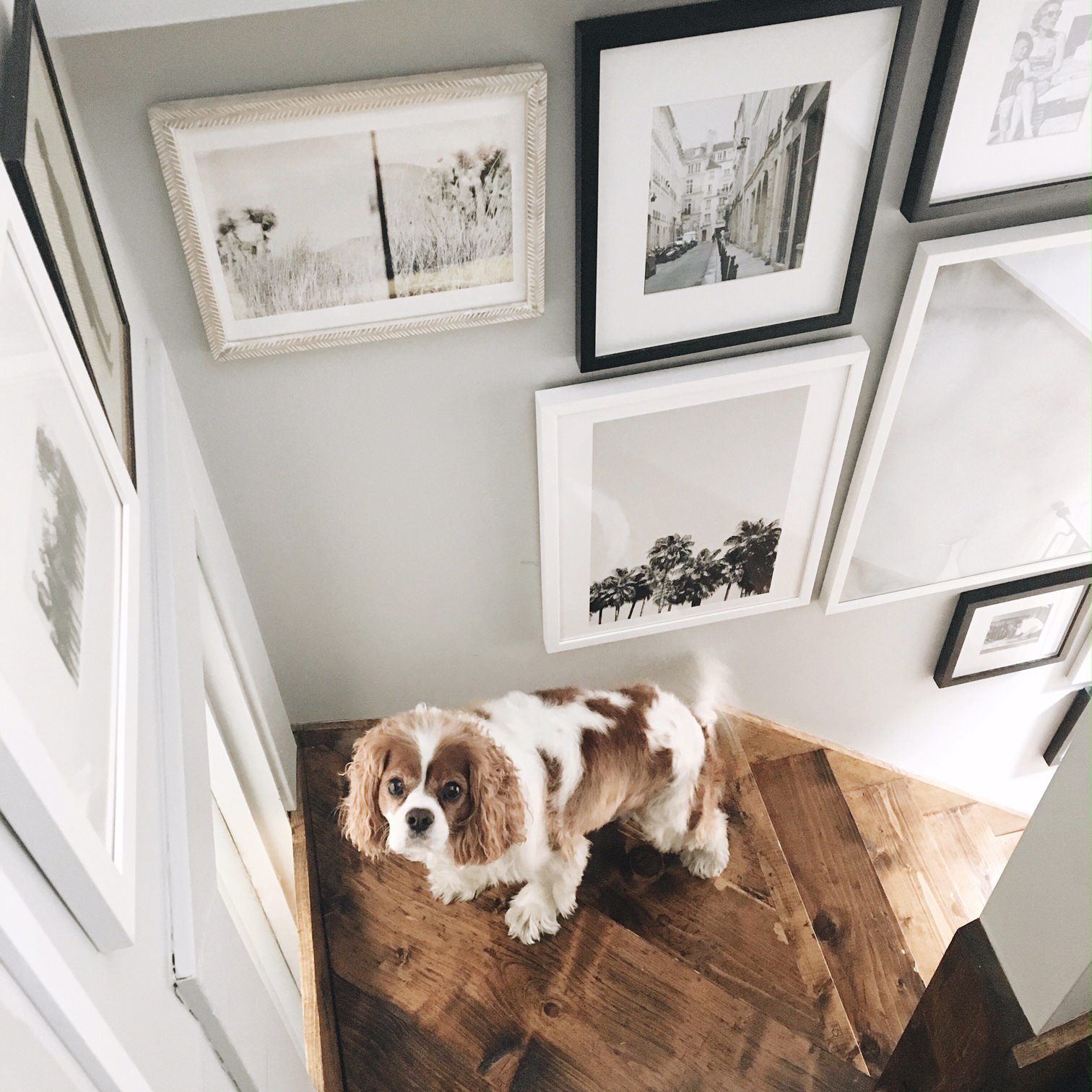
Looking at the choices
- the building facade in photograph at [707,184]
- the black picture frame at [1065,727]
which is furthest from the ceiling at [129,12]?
the black picture frame at [1065,727]

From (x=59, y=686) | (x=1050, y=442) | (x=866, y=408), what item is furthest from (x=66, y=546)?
(x=1050, y=442)

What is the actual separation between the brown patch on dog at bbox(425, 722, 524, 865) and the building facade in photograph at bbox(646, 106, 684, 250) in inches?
28.9

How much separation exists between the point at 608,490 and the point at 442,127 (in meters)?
0.65

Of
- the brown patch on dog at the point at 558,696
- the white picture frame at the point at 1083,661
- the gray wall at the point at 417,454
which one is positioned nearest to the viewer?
the gray wall at the point at 417,454

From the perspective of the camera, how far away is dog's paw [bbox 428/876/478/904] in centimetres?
171

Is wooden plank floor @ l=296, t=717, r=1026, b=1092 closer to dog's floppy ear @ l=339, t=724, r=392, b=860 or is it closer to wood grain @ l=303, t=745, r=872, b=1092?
wood grain @ l=303, t=745, r=872, b=1092

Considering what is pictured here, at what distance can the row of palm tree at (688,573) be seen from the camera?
177 centimetres

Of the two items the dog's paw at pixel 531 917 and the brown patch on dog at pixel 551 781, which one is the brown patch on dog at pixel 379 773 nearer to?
the brown patch on dog at pixel 551 781

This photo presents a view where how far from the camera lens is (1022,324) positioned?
5.10 feet

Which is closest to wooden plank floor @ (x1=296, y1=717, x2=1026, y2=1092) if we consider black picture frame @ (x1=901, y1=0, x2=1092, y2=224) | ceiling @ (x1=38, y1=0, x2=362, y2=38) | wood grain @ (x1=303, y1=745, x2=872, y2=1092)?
wood grain @ (x1=303, y1=745, x2=872, y2=1092)

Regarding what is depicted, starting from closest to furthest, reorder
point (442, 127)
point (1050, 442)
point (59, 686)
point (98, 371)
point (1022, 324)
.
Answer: point (59, 686), point (98, 371), point (442, 127), point (1022, 324), point (1050, 442)

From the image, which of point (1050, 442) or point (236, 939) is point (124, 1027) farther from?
point (1050, 442)

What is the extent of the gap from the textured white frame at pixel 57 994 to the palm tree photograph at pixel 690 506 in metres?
1.13

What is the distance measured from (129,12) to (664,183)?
64cm
